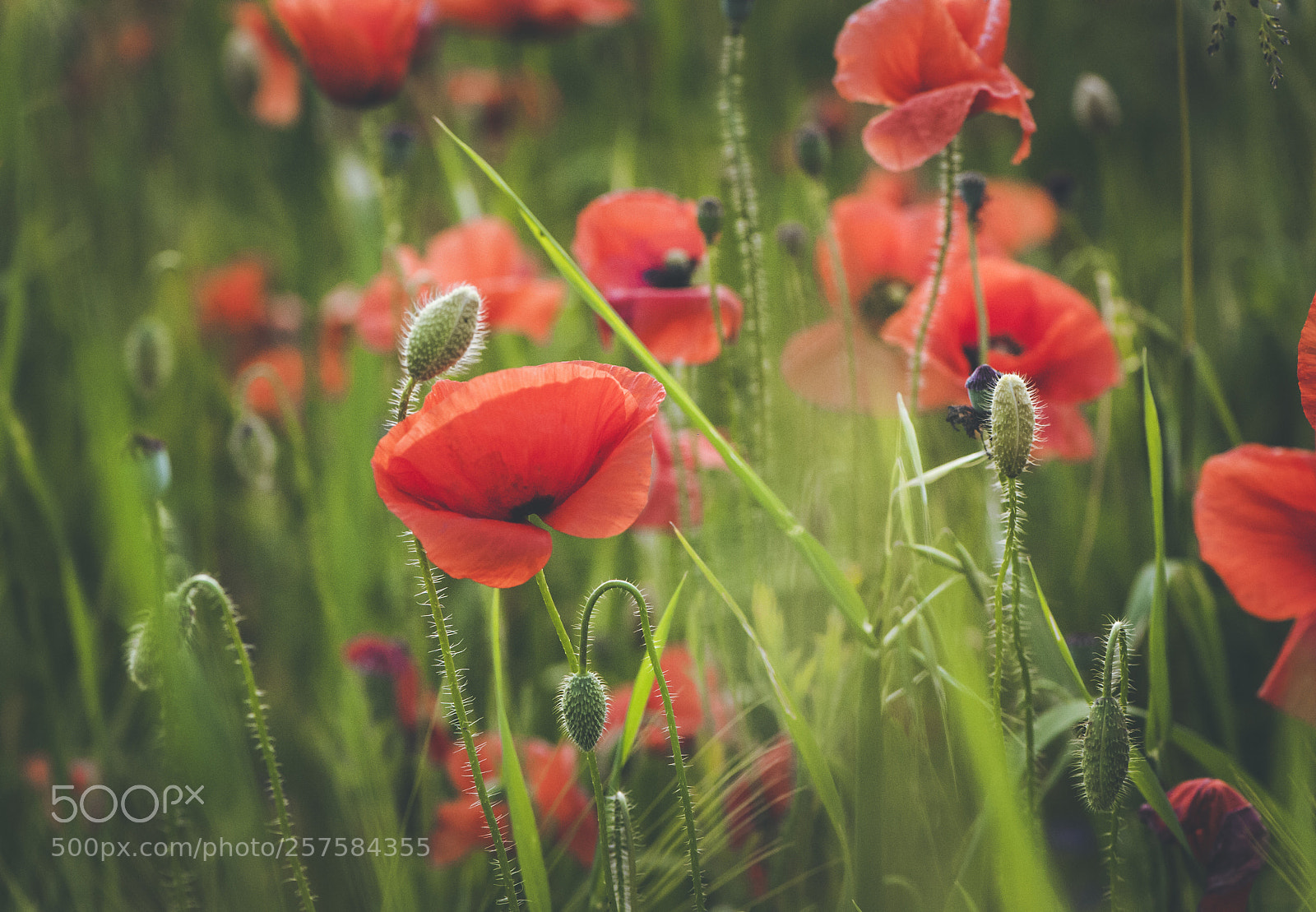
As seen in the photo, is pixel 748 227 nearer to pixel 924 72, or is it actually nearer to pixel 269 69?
pixel 924 72

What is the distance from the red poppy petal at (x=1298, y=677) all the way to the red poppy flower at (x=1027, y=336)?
0.19 metres

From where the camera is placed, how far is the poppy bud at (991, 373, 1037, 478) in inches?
18.2

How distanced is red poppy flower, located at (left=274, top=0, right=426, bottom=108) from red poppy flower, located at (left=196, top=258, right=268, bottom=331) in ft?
2.55

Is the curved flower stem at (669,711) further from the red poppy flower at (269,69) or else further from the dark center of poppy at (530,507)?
the red poppy flower at (269,69)

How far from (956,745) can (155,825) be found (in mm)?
707

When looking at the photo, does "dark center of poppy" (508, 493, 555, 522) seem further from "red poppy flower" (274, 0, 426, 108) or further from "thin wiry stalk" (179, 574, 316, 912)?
"red poppy flower" (274, 0, 426, 108)

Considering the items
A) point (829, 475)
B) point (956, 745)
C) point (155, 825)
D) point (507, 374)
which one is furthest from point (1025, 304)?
point (155, 825)

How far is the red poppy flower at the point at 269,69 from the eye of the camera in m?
1.45

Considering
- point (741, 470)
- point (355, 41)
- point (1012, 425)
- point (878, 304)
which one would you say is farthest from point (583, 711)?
point (355, 41)

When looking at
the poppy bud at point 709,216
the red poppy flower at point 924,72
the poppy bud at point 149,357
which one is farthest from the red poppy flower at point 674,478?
the poppy bud at point 149,357

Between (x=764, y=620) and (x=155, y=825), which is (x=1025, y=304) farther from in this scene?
(x=155, y=825)

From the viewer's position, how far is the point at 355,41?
0.93 meters

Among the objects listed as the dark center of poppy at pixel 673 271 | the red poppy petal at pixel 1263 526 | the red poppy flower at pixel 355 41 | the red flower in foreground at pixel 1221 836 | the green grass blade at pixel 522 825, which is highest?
the red poppy flower at pixel 355 41

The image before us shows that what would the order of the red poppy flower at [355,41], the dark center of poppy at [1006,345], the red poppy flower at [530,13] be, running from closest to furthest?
the dark center of poppy at [1006,345], the red poppy flower at [355,41], the red poppy flower at [530,13]
